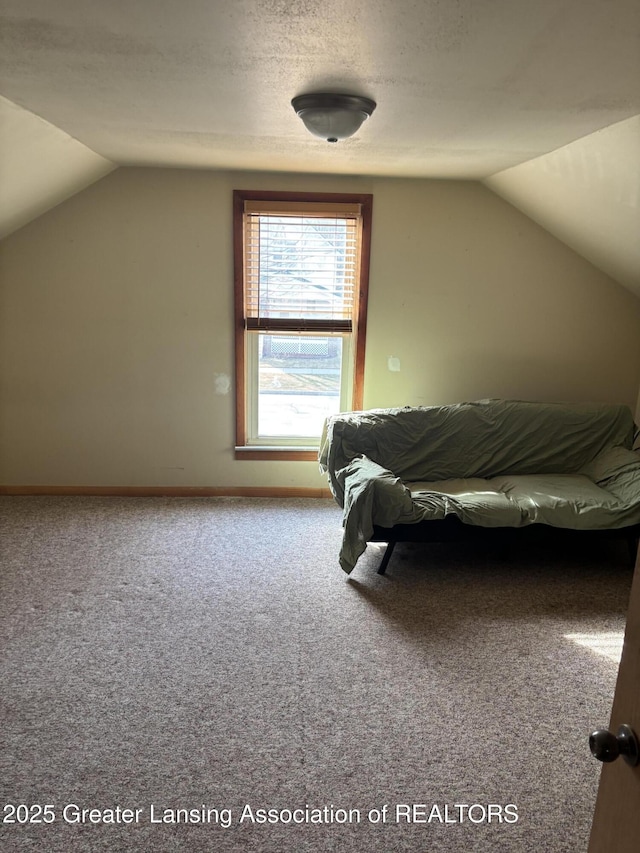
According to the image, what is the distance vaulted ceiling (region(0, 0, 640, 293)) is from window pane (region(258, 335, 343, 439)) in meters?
1.35

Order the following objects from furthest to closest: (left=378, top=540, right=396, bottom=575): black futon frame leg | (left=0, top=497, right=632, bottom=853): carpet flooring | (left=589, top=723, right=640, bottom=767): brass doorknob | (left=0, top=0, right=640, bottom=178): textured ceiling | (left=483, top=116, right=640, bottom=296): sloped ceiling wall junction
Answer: (left=378, top=540, right=396, bottom=575): black futon frame leg
(left=483, top=116, right=640, bottom=296): sloped ceiling wall junction
(left=0, top=497, right=632, bottom=853): carpet flooring
(left=0, top=0, right=640, bottom=178): textured ceiling
(left=589, top=723, right=640, bottom=767): brass doorknob

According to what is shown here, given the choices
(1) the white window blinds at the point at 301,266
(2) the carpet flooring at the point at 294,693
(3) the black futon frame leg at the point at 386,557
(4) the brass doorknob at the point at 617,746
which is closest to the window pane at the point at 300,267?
(1) the white window blinds at the point at 301,266

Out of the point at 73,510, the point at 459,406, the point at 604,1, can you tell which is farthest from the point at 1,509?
the point at 604,1

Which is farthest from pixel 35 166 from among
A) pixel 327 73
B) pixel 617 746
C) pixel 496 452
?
pixel 617 746

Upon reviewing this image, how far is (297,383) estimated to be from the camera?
440 cm

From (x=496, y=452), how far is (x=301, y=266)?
5.77ft

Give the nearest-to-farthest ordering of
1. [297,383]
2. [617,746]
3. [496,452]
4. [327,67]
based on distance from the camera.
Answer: [617,746] → [327,67] → [496,452] → [297,383]

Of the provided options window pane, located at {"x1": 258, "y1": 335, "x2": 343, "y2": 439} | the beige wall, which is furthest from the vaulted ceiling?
window pane, located at {"x1": 258, "y1": 335, "x2": 343, "y2": 439}

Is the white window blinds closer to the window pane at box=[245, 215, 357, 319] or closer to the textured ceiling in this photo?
the window pane at box=[245, 215, 357, 319]

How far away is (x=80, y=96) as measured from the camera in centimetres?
236

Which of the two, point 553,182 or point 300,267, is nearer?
point 553,182

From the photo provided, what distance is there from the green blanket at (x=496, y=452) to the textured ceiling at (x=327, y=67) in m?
1.58

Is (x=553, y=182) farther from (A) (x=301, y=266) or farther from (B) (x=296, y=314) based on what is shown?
(B) (x=296, y=314)

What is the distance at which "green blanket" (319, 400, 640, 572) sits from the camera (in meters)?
3.59
